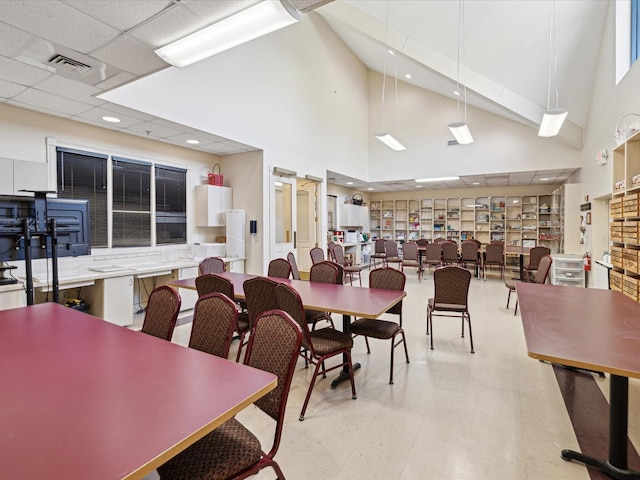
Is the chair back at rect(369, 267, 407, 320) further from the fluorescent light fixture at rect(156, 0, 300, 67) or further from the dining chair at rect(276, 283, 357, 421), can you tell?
the fluorescent light fixture at rect(156, 0, 300, 67)

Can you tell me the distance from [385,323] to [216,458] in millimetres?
2112

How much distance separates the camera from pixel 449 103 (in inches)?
348

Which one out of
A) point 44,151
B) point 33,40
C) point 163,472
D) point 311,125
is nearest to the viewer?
point 163,472

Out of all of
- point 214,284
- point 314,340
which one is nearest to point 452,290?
point 314,340

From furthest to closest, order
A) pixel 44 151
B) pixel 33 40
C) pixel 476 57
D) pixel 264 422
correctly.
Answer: pixel 476 57 → pixel 44 151 → pixel 33 40 → pixel 264 422

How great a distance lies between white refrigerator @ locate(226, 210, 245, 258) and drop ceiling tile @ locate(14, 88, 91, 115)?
8.54 feet

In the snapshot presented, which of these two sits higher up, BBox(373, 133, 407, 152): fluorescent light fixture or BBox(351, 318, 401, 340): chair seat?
BBox(373, 133, 407, 152): fluorescent light fixture

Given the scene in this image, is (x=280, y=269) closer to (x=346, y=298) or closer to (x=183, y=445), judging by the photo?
(x=346, y=298)

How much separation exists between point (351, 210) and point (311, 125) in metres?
3.58

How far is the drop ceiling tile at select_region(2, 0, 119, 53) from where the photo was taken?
82.7 inches

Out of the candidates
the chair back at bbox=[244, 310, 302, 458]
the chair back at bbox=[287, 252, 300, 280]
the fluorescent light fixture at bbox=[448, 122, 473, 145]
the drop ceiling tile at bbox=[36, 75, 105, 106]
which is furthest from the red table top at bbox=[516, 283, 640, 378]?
the drop ceiling tile at bbox=[36, 75, 105, 106]

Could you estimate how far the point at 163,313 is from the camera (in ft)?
7.21

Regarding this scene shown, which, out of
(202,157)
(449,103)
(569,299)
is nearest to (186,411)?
(569,299)

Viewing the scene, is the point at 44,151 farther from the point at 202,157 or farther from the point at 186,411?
the point at 186,411
